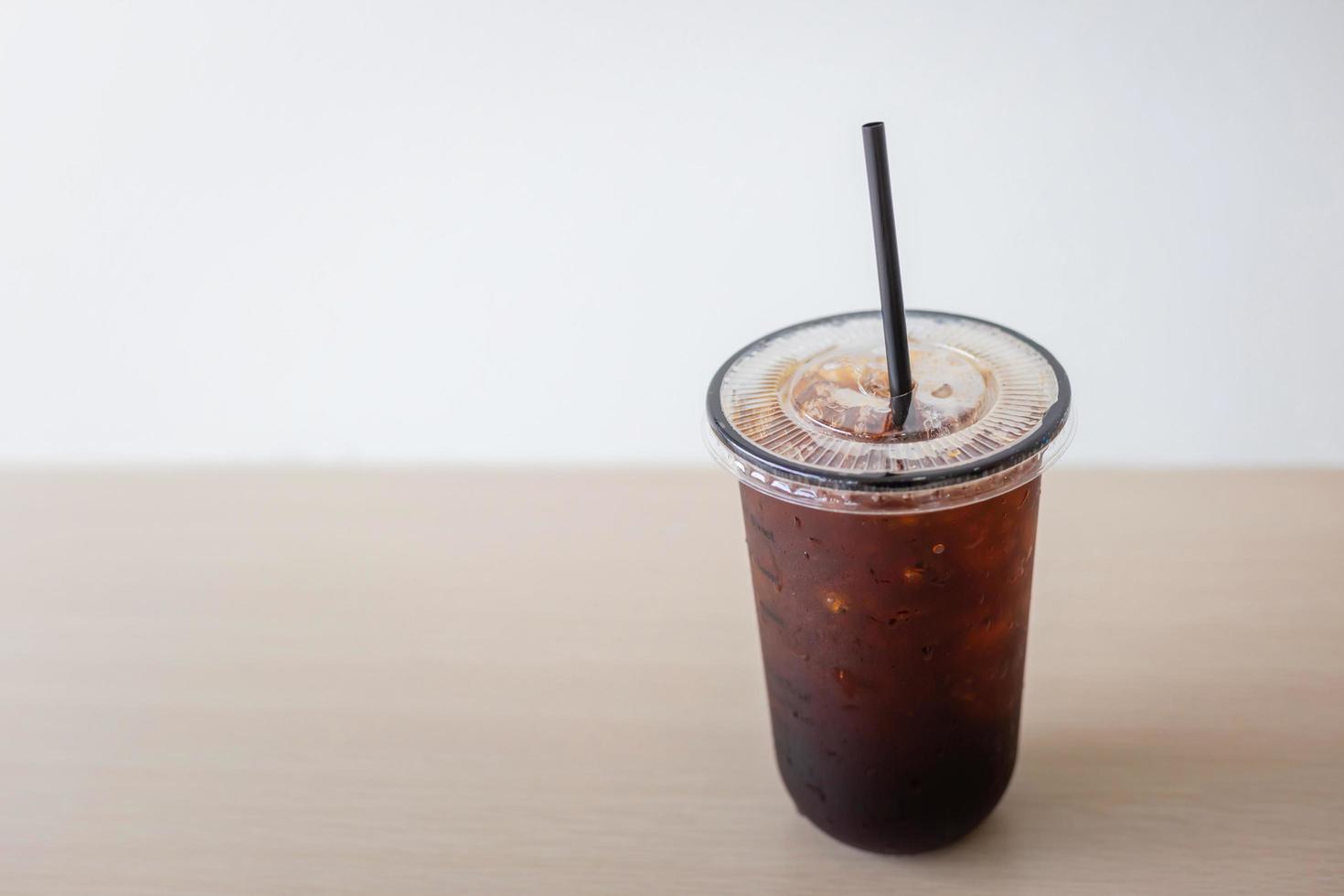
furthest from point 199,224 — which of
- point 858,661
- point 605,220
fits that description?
point 858,661

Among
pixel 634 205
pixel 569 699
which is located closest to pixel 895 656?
pixel 569 699

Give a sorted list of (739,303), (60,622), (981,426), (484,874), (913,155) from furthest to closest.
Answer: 1. (739,303)
2. (913,155)
3. (60,622)
4. (484,874)
5. (981,426)

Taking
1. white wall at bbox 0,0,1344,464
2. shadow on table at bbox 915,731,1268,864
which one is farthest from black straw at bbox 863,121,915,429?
white wall at bbox 0,0,1344,464

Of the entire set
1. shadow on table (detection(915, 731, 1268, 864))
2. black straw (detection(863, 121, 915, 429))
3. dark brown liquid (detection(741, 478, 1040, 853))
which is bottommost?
shadow on table (detection(915, 731, 1268, 864))

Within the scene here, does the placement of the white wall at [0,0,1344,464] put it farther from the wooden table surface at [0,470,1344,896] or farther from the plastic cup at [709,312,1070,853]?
the plastic cup at [709,312,1070,853]

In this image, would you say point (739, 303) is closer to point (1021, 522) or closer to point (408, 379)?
point (408, 379)

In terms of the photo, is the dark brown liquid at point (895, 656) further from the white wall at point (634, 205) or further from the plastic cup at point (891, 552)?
the white wall at point (634, 205)
